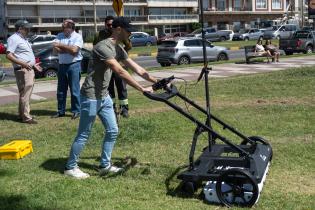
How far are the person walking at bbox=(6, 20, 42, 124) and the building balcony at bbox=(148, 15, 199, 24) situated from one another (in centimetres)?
6429

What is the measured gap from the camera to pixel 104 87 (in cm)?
616

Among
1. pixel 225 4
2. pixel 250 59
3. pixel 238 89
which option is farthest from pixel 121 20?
pixel 225 4

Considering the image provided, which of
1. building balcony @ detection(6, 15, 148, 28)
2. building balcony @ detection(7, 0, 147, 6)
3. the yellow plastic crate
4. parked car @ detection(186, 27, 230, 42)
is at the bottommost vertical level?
the yellow plastic crate

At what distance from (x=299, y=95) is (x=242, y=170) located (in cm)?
712

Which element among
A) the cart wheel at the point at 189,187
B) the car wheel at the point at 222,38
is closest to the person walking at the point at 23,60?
the cart wheel at the point at 189,187

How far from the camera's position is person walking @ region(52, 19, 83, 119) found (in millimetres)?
9945

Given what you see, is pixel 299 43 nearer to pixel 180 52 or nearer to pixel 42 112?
pixel 180 52

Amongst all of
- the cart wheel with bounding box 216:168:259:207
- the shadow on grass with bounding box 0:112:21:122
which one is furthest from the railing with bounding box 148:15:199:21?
the cart wheel with bounding box 216:168:259:207

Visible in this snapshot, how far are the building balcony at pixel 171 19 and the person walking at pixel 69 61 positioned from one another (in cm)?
6380

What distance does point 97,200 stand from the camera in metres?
5.62

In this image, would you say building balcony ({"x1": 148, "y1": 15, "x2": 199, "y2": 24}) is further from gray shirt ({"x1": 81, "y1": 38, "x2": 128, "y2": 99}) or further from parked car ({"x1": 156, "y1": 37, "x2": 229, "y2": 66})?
gray shirt ({"x1": 81, "y1": 38, "x2": 128, "y2": 99})

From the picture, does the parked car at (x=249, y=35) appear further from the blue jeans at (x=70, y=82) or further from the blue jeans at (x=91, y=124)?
the blue jeans at (x=91, y=124)

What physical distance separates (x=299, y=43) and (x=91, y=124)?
82.6 ft

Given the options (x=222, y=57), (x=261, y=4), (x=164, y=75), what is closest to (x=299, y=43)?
(x=222, y=57)
